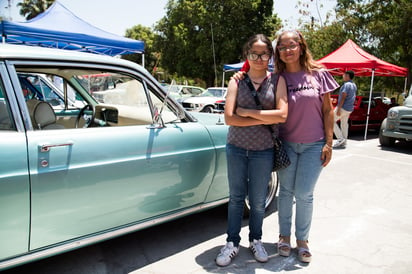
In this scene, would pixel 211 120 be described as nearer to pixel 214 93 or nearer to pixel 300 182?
pixel 300 182

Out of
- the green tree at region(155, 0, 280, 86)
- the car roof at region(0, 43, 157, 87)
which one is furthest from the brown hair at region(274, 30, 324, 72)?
the green tree at region(155, 0, 280, 86)

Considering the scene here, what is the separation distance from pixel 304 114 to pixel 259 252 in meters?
1.21

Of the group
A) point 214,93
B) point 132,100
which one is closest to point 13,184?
point 132,100

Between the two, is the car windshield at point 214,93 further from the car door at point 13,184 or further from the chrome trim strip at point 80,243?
the car door at point 13,184

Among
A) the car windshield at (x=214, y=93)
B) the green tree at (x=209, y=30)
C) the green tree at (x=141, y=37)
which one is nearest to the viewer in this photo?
the car windshield at (x=214, y=93)

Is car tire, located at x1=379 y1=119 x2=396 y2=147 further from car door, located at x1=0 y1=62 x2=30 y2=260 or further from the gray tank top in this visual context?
car door, located at x1=0 y1=62 x2=30 y2=260

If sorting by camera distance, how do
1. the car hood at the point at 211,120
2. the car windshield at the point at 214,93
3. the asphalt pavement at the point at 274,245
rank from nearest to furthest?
the asphalt pavement at the point at 274,245, the car hood at the point at 211,120, the car windshield at the point at 214,93

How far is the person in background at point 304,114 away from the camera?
2584 mm

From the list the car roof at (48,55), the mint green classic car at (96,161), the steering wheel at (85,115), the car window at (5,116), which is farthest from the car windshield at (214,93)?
the car window at (5,116)

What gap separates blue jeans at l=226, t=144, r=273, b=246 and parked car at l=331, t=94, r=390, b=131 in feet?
27.4

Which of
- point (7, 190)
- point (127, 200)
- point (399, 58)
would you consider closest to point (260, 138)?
point (127, 200)

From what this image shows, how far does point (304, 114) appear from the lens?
2594mm

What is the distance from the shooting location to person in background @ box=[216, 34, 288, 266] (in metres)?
2.48

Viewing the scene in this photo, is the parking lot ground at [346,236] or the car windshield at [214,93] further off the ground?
the car windshield at [214,93]
